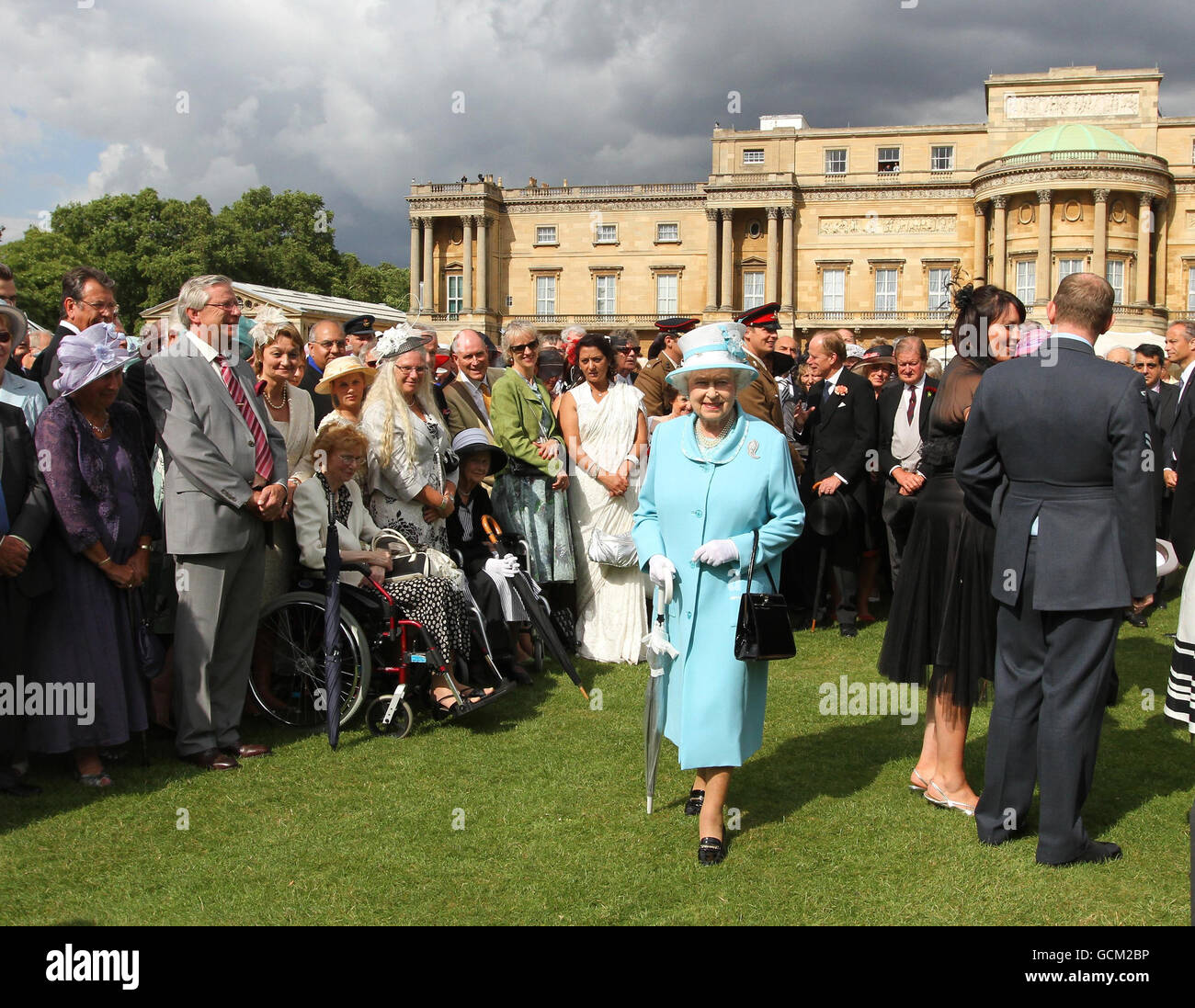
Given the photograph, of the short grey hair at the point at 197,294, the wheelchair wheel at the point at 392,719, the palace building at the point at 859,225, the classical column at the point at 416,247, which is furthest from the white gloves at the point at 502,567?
the classical column at the point at 416,247

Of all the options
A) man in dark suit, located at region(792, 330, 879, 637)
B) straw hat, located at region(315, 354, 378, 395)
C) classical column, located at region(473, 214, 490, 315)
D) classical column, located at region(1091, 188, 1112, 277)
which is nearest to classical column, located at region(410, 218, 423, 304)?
classical column, located at region(473, 214, 490, 315)

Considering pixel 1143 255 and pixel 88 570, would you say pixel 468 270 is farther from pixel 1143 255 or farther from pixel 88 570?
pixel 88 570

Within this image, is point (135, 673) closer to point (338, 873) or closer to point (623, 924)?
point (338, 873)

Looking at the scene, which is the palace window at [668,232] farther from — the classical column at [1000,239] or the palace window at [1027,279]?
the palace window at [1027,279]

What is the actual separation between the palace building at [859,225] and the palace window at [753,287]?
3.4 inches

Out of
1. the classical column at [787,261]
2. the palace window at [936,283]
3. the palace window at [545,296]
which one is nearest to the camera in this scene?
the palace window at [936,283]

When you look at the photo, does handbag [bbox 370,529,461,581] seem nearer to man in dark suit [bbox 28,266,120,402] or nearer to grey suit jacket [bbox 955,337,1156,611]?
man in dark suit [bbox 28,266,120,402]

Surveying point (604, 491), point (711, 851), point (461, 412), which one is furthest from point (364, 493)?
point (711, 851)

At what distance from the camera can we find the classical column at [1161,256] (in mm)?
54469

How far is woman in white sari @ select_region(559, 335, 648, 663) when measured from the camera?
847 centimetres

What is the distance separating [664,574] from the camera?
4.66 metres

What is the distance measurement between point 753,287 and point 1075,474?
57.6m

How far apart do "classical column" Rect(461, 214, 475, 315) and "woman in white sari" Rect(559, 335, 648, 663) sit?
182ft
